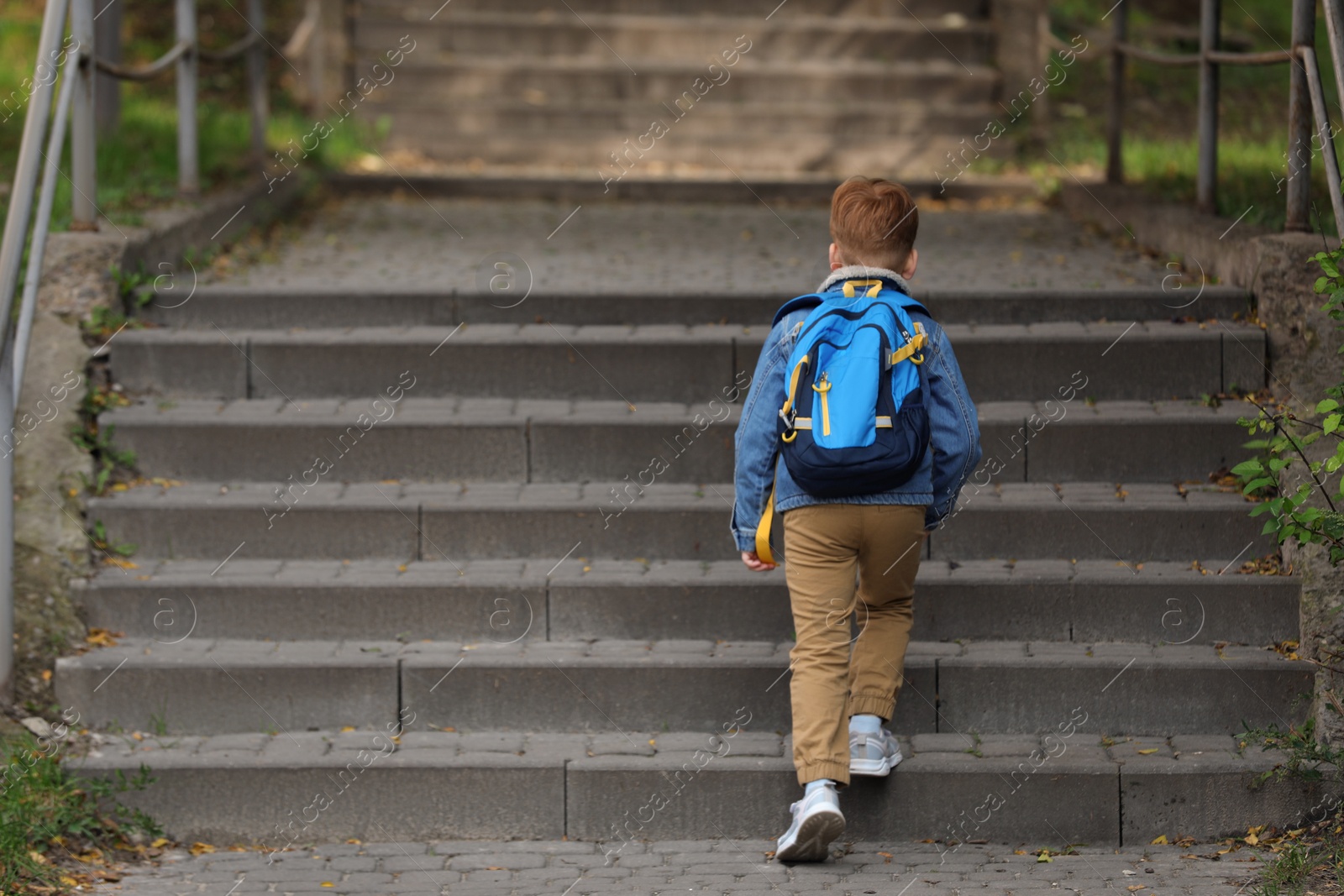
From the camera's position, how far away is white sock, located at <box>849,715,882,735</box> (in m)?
4.09

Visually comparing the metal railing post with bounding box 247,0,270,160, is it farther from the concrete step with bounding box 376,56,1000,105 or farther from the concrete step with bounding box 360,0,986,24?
the concrete step with bounding box 360,0,986,24

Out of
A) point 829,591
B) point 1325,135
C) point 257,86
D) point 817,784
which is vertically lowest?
point 817,784

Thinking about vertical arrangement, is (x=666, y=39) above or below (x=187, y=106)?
above

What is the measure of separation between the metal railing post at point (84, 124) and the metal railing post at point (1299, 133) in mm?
4434

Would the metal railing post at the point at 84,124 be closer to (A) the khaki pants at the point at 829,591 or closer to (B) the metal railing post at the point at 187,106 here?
(B) the metal railing post at the point at 187,106

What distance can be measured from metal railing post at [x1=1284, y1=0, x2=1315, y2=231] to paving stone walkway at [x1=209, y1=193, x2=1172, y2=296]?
2.92 ft

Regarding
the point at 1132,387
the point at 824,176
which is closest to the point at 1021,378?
the point at 1132,387

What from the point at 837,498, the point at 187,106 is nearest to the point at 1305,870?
the point at 837,498

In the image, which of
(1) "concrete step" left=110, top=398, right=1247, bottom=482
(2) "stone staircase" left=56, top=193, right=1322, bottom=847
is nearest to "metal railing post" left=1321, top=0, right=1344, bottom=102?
(2) "stone staircase" left=56, top=193, right=1322, bottom=847

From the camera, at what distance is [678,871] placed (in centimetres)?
399

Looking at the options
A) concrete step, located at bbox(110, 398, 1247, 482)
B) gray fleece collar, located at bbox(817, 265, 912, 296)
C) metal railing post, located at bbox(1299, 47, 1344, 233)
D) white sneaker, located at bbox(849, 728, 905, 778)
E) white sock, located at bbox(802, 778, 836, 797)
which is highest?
metal railing post, located at bbox(1299, 47, 1344, 233)

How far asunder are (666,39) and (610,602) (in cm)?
695

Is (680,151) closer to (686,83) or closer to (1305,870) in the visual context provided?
(686,83)

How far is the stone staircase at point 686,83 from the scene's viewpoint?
1011cm
